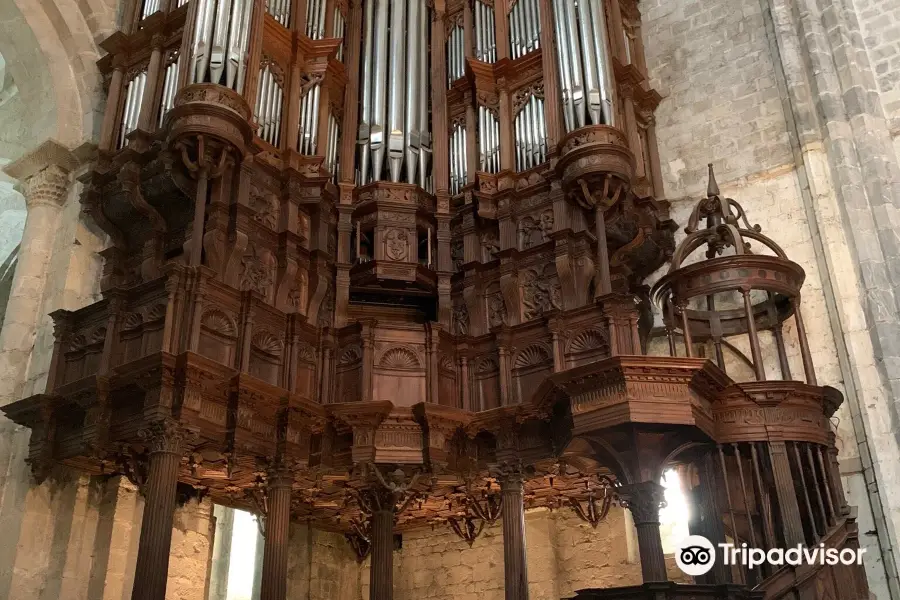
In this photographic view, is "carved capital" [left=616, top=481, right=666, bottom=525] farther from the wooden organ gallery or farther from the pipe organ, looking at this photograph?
the pipe organ

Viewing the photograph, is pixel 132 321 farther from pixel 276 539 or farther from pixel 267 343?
pixel 276 539

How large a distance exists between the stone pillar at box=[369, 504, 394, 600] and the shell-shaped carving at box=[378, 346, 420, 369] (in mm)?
1856

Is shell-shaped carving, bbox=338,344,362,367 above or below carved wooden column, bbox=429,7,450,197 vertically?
below

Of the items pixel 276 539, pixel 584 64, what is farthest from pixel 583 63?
pixel 276 539

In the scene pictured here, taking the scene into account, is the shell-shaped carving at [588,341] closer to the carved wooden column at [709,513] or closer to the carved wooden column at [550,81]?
the carved wooden column at [709,513]

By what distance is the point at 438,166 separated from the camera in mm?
12188

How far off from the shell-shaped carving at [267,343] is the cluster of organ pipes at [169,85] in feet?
Answer: 11.4

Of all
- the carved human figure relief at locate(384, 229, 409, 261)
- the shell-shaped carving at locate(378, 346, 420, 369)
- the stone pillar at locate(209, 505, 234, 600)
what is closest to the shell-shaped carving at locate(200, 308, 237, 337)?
the shell-shaped carving at locate(378, 346, 420, 369)

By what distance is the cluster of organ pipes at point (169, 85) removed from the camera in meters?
11.3

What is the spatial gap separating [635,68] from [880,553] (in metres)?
7.75

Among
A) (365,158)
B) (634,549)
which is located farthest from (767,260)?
(365,158)

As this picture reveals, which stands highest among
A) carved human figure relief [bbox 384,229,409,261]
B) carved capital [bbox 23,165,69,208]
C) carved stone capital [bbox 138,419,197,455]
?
carved capital [bbox 23,165,69,208]

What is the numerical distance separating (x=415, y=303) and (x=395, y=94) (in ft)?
10.8

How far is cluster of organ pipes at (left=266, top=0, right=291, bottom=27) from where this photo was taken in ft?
40.5
